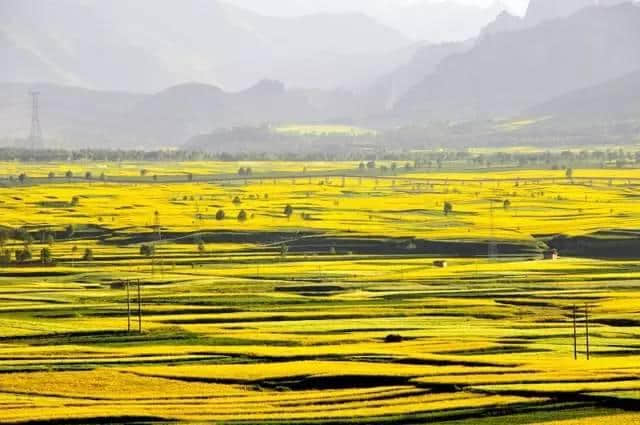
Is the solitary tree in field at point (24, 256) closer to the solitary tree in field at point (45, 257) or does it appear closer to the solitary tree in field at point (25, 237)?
the solitary tree in field at point (45, 257)

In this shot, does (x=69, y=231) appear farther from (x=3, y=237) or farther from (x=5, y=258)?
(x=5, y=258)

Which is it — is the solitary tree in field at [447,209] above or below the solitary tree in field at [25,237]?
above

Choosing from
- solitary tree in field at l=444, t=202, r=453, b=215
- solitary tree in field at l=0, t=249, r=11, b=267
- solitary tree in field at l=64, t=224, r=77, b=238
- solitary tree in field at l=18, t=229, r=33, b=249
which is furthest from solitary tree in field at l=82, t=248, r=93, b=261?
solitary tree in field at l=444, t=202, r=453, b=215

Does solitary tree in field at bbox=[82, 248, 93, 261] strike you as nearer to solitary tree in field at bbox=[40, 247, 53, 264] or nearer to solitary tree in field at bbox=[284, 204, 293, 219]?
solitary tree in field at bbox=[40, 247, 53, 264]

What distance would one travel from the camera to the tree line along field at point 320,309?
52281 millimetres

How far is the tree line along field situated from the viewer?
52281mm

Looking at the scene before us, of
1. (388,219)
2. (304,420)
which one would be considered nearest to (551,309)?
(304,420)

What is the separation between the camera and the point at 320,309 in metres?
78.1

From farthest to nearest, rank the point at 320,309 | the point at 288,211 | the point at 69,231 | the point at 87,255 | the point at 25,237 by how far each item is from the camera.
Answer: the point at 288,211 → the point at 69,231 → the point at 25,237 → the point at 87,255 → the point at 320,309

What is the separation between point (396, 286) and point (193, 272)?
531 inches

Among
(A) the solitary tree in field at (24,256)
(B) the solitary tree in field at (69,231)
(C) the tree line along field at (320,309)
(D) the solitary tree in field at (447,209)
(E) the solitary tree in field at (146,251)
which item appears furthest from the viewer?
(D) the solitary tree in field at (447,209)

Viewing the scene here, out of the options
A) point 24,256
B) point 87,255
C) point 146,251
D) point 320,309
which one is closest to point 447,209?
point 146,251

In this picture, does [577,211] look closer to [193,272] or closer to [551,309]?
[193,272]

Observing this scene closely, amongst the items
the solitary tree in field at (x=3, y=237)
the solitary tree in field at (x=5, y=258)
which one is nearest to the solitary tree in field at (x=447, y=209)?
the solitary tree in field at (x=3, y=237)
